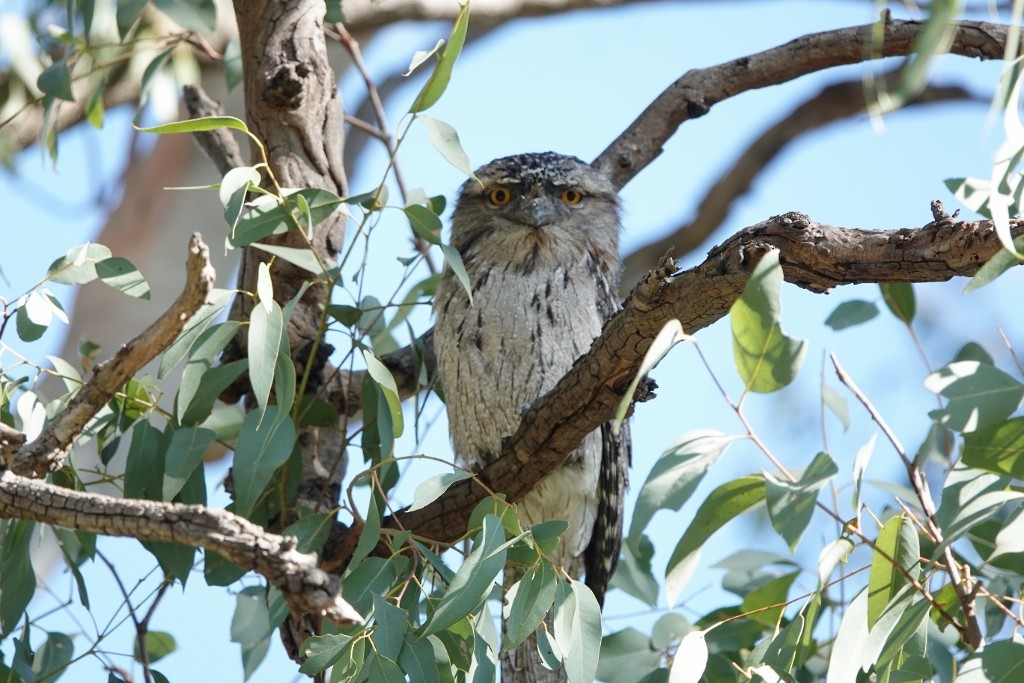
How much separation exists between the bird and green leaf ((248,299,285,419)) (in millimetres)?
1090

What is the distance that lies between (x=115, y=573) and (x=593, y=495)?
1.37 metres

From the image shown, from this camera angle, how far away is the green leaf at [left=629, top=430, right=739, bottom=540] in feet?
5.41

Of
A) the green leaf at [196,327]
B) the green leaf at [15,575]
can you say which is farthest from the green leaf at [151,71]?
the green leaf at [15,575]

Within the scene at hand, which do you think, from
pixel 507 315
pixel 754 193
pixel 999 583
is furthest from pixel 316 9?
pixel 754 193

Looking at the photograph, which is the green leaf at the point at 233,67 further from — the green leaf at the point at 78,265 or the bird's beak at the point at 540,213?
the green leaf at the point at 78,265

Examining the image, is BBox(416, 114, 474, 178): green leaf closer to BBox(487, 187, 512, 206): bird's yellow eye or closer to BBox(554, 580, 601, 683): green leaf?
BBox(554, 580, 601, 683): green leaf

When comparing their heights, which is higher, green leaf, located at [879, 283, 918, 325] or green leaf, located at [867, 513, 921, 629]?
green leaf, located at [879, 283, 918, 325]

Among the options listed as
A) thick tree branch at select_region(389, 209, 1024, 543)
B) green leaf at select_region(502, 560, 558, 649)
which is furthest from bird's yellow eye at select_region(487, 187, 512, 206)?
green leaf at select_region(502, 560, 558, 649)

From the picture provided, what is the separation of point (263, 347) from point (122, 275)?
42 centimetres

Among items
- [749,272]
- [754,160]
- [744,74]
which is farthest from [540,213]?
[754,160]

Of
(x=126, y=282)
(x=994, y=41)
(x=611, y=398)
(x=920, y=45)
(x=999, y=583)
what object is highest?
(x=994, y=41)

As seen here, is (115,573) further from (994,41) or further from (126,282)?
(994,41)

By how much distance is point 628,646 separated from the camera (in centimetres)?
266

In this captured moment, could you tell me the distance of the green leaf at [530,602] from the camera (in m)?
1.89
